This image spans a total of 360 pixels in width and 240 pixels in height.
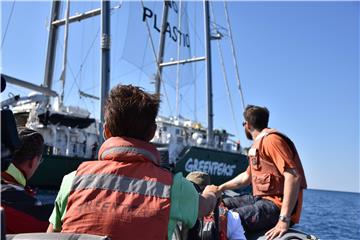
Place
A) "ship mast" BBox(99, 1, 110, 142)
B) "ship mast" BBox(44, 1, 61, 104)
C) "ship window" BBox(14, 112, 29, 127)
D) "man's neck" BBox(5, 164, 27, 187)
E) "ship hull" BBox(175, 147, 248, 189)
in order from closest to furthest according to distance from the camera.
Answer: "man's neck" BBox(5, 164, 27, 187) → "ship mast" BBox(99, 1, 110, 142) → "ship mast" BBox(44, 1, 61, 104) → "ship window" BBox(14, 112, 29, 127) → "ship hull" BBox(175, 147, 248, 189)

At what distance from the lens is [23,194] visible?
2227mm

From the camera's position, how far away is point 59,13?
18812 millimetres

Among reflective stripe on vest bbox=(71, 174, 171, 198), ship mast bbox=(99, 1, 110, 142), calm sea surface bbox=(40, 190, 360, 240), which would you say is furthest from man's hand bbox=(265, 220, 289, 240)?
ship mast bbox=(99, 1, 110, 142)

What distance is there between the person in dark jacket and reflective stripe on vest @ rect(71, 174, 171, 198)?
56 centimetres

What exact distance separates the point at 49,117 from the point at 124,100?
50.1 feet

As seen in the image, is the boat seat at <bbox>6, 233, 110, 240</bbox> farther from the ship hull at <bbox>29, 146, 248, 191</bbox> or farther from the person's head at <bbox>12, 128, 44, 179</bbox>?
the ship hull at <bbox>29, 146, 248, 191</bbox>

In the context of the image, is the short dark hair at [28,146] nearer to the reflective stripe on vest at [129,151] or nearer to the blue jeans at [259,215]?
the reflective stripe on vest at [129,151]

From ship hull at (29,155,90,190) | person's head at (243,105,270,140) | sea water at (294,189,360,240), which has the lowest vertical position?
sea water at (294,189,360,240)

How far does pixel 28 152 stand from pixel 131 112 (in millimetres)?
785

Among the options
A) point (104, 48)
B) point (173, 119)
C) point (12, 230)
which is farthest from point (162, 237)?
point (173, 119)

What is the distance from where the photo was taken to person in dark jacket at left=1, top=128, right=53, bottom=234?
7.00 ft

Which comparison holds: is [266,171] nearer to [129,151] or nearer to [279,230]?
[279,230]

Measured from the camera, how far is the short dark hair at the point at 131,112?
1.90 metres

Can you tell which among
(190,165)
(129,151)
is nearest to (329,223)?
(190,165)
